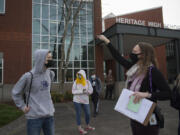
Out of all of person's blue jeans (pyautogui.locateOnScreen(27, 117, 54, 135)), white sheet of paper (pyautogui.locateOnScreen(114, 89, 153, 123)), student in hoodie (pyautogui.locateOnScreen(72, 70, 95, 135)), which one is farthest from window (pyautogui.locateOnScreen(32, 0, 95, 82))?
white sheet of paper (pyautogui.locateOnScreen(114, 89, 153, 123))

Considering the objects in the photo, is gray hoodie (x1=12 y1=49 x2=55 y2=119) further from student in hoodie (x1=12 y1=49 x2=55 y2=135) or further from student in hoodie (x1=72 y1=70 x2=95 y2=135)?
student in hoodie (x1=72 y1=70 x2=95 y2=135)

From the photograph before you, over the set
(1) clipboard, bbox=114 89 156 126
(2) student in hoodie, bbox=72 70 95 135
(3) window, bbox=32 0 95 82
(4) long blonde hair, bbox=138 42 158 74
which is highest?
(3) window, bbox=32 0 95 82

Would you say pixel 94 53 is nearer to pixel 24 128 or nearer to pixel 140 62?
pixel 24 128

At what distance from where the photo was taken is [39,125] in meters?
2.40

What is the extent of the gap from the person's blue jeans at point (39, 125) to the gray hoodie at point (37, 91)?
0.08 meters

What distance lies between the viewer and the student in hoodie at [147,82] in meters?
1.80

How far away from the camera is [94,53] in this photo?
644 inches

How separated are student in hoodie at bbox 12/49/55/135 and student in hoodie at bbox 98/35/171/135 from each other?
4.43 feet

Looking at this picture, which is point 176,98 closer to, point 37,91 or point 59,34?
point 37,91

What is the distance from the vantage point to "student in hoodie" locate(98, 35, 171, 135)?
1.80 meters

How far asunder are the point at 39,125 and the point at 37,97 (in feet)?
1.43

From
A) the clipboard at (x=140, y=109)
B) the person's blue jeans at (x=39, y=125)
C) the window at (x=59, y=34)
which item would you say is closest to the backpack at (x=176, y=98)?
the clipboard at (x=140, y=109)

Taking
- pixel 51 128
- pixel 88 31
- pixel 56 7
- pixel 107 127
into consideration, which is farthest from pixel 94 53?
pixel 51 128

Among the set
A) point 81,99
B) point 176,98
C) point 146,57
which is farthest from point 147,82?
point 81,99
